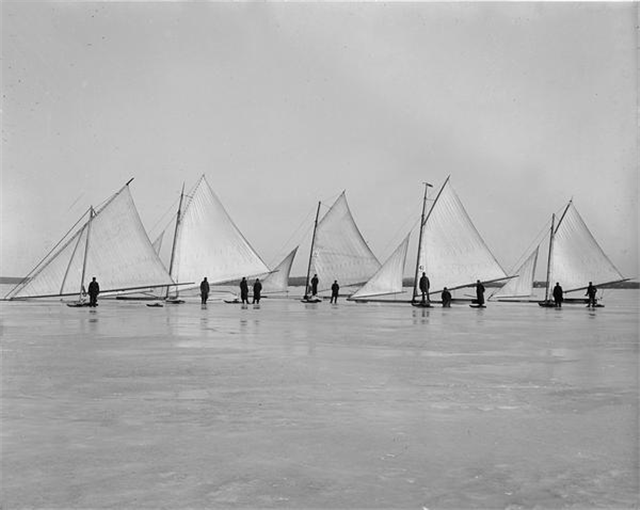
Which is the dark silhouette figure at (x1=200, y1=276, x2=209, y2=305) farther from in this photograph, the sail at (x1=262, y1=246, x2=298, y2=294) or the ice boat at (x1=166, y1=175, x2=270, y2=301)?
the sail at (x1=262, y1=246, x2=298, y2=294)

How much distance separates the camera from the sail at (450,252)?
46.1 m

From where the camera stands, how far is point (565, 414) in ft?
21.8

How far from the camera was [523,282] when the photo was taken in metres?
55.8

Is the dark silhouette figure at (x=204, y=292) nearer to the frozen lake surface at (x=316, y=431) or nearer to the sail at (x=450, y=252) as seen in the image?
the sail at (x=450, y=252)

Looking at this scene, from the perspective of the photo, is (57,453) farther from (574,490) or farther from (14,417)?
(574,490)

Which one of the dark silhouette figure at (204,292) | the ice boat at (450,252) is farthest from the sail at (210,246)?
the ice boat at (450,252)

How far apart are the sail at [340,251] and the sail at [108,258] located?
1888 centimetres

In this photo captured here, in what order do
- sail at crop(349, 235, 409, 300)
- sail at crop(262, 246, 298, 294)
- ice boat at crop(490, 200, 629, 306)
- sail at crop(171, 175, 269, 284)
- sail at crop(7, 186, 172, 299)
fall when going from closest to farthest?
sail at crop(7, 186, 172, 299) < sail at crop(349, 235, 409, 300) < sail at crop(171, 175, 269, 284) < ice boat at crop(490, 200, 629, 306) < sail at crop(262, 246, 298, 294)

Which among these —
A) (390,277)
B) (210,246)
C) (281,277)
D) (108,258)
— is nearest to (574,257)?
(390,277)

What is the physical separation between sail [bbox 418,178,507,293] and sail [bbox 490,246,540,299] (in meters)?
8.01

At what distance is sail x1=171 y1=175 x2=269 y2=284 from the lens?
47.1 m

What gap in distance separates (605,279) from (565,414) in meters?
46.6

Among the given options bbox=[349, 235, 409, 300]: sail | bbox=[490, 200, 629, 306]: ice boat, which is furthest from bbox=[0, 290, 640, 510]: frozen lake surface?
bbox=[490, 200, 629, 306]: ice boat

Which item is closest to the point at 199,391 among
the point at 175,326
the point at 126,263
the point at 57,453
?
the point at 57,453
